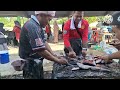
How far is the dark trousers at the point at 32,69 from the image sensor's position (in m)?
2.40

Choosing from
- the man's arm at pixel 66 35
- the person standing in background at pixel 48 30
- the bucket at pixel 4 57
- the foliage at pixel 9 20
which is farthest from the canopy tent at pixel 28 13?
the bucket at pixel 4 57

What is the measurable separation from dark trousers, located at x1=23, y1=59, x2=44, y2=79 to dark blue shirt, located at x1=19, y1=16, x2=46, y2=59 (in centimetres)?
7

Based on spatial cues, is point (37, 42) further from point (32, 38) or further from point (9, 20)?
point (9, 20)

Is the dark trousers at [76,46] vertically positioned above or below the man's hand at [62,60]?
above

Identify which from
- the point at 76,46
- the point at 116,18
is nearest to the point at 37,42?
the point at 76,46

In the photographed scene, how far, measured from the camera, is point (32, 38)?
2279mm

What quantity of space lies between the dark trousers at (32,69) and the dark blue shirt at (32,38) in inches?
2.7

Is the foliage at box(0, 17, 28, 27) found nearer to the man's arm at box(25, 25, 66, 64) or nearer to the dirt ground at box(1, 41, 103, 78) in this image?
the man's arm at box(25, 25, 66, 64)

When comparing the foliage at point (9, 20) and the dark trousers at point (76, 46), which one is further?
the dark trousers at point (76, 46)

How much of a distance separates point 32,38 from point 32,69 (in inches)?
12.4

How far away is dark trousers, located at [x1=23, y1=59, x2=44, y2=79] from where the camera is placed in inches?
94.4

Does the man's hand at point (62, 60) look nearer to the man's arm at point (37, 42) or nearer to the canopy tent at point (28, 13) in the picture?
the man's arm at point (37, 42)

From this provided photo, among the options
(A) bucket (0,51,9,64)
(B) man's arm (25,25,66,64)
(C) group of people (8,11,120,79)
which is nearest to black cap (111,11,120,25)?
(C) group of people (8,11,120,79)
